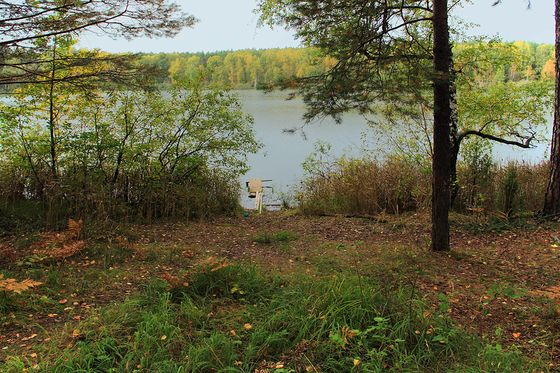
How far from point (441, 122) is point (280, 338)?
313 centimetres

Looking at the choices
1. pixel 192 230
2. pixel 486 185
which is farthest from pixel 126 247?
pixel 486 185

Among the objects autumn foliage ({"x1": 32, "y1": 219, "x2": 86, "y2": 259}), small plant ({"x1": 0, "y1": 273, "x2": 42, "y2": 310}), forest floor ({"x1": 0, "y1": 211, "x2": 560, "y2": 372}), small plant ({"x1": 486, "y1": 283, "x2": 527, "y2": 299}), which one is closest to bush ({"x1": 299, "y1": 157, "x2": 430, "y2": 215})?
forest floor ({"x1": 0, "y1": 211, "x2": 560, "y2": 372})

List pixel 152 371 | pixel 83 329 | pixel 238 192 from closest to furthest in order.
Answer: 1. pixel 152 371
2. pixel 83 329
3. pixel 238 192

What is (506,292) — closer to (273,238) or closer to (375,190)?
(273,238)

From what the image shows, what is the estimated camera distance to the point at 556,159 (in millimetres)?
6270

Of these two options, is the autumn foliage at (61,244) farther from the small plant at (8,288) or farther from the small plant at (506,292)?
the small plant at (506,292)

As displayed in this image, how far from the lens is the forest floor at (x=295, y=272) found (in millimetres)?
2775

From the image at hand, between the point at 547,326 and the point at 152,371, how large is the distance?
8.67ft

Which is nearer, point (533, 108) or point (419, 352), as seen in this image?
point (419, 352)

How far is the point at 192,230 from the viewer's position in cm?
671

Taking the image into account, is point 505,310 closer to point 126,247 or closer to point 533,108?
point 126,247

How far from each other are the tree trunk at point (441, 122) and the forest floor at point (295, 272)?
0.53 meters

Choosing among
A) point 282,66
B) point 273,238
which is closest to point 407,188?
point 273,238

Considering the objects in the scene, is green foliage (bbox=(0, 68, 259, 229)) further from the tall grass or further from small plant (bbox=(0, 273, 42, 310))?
small plant (bbox=(0, 273, 42, 310))
